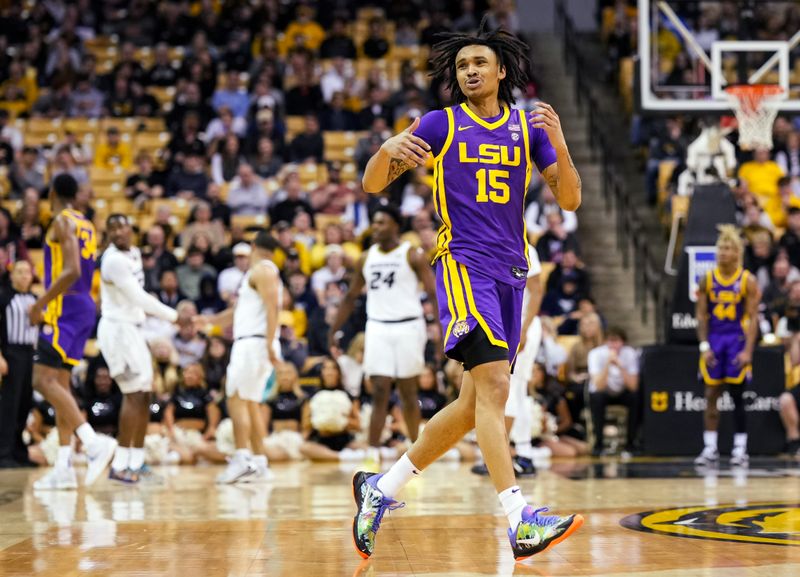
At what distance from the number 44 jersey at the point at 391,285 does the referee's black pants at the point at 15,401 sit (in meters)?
3.96

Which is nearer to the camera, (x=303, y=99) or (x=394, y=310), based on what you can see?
(x=394, y=310)

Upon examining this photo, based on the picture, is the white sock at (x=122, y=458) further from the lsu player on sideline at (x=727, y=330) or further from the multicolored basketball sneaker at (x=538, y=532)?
the lsu player on sideline at (x=727, y=330)

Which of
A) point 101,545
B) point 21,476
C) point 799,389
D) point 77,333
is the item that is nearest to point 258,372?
point 77,333

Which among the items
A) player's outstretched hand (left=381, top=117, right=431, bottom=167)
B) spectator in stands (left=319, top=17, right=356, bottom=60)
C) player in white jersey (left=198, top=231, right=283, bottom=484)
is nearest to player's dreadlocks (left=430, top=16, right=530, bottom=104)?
player's outstretched hand (left=381, top=117, right=431, bottom=167)

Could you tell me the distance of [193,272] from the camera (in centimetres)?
1514

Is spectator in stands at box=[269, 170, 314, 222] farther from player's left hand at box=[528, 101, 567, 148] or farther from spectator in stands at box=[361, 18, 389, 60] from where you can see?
player's left hand at box=[528, 101, 567, 148]

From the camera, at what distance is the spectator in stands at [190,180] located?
17.3m

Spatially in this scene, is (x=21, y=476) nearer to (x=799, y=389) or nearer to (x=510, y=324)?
(x=510, y=324)

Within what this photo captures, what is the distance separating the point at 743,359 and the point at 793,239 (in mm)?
4505

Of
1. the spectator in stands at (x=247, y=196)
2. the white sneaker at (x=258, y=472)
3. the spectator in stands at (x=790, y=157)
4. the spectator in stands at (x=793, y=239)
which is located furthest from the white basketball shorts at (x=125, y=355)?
the spectator in stands at (x=790, y=157)

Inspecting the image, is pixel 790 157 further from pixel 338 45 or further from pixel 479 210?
pixel 479 210

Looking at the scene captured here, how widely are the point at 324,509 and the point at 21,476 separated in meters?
4.25

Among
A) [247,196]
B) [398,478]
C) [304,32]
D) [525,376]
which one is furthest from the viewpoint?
[304,32]

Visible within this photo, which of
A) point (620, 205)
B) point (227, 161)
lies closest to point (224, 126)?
point (227, 161)
